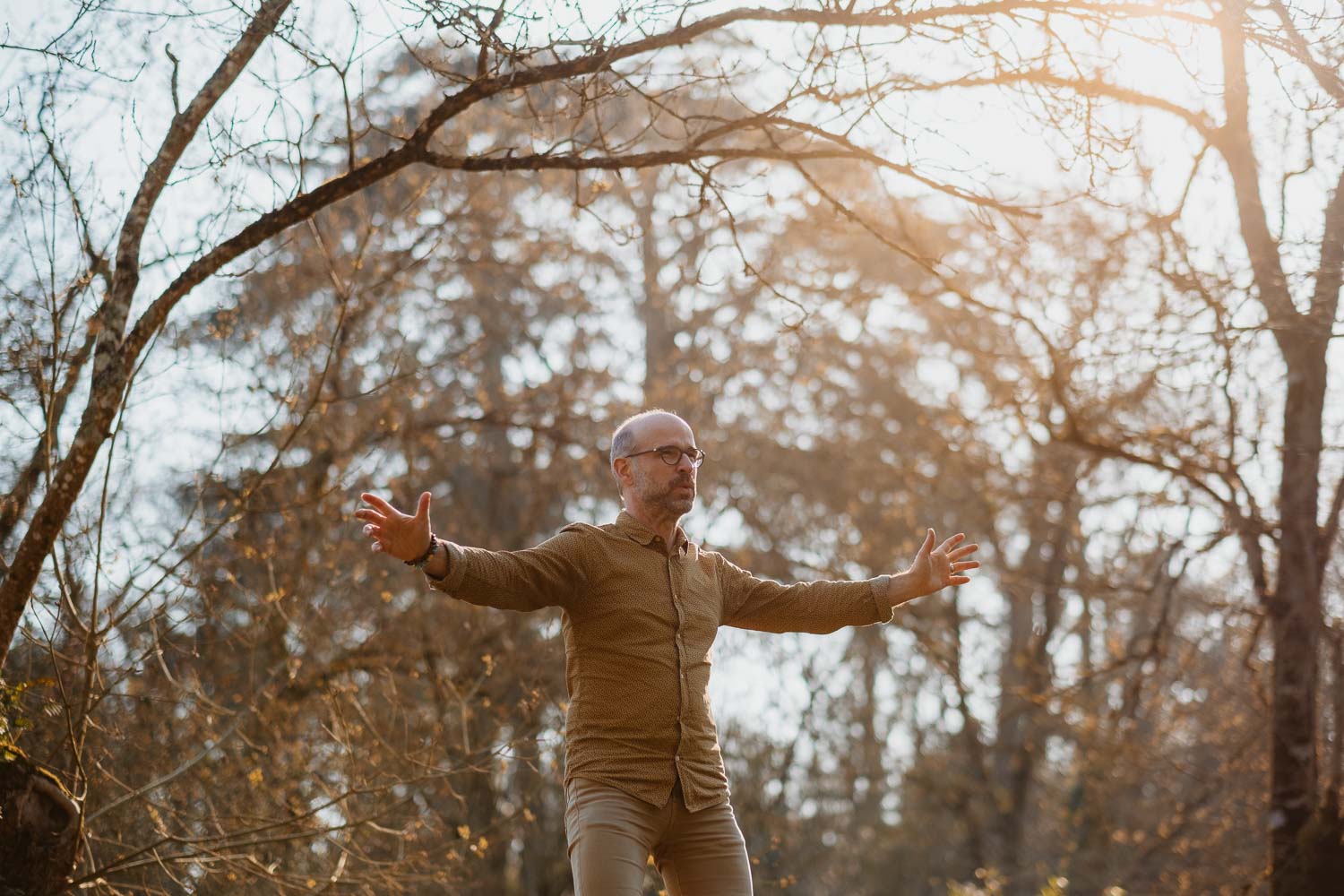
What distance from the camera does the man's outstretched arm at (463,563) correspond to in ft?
11.7

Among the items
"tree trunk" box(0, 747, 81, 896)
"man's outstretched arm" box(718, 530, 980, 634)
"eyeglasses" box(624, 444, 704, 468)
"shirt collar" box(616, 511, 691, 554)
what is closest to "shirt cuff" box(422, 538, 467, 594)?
"shirt collar" box(616, 511, 691, 554)

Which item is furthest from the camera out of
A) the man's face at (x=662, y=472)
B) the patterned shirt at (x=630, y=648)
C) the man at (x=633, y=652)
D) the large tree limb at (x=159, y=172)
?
the large tree limb at (x=159, y=172)

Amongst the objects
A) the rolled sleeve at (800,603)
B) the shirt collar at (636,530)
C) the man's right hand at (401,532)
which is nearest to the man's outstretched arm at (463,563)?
the man's right hand at (401,532)

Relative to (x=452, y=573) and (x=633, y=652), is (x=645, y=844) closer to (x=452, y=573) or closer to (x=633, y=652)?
(x=633, y=652)

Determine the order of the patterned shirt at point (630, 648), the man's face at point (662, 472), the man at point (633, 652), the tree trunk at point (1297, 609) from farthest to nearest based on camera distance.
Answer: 1. the tree trunk at point (1297, 609)
2. the man's face at point (662, 472)
3. the patterned shirt at point (630, 648)
4. the man at point (633, 652)

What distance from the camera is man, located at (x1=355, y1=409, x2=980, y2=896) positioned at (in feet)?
12.1

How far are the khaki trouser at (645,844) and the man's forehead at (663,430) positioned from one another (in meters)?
1.05

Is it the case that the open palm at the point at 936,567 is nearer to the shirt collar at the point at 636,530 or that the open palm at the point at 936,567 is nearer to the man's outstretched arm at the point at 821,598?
the man's outstretched arm at the point at 821,598

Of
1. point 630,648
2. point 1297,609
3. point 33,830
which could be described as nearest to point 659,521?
point 630,648

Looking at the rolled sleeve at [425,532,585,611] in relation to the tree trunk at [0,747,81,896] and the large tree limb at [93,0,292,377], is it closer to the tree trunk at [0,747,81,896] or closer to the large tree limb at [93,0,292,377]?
the large tree limb at [93,0,292,377]

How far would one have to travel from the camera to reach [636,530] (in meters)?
4.18

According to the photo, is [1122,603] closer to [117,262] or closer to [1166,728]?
[1166,728]

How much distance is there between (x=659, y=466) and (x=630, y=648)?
0.57 m

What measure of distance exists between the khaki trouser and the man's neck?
76 centimetres
